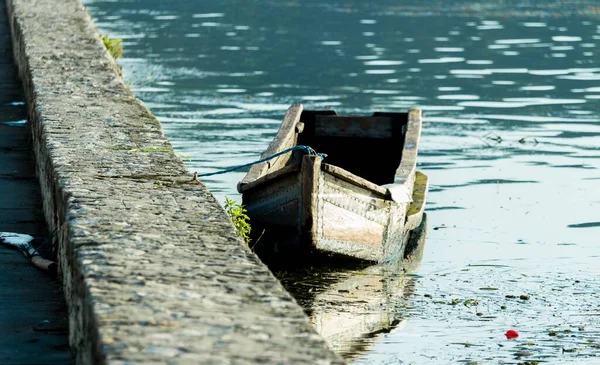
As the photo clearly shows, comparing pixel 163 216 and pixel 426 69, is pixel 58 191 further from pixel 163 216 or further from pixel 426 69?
pixel 426 69

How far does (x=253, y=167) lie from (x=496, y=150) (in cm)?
645

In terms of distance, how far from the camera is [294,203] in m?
8.79

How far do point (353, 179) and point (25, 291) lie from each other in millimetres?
4345

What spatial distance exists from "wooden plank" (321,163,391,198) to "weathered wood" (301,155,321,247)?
12cm

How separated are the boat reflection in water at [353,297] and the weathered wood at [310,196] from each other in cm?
36

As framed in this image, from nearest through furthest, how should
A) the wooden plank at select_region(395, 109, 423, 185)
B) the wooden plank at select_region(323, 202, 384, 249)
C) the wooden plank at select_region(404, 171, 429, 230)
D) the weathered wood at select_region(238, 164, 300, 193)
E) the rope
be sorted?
the rope
the weathered wood at select_region(238, 164, 300, 193)
the wooden plank at select_region(323, 202, 384, 249)
the wooden plank at select_region(395, 109, 423, 185)
the wooden plank at select_region(404, 171, 429, 230)

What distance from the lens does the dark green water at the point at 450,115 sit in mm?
8062

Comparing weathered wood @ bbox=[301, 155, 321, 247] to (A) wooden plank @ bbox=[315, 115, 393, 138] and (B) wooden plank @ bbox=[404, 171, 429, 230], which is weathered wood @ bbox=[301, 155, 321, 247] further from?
(A) wooden plank @ bbox=[315, 115, 393, 138]

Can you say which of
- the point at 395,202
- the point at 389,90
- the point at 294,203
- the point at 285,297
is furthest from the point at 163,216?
the point at 389,90

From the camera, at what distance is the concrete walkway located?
4.18 metres

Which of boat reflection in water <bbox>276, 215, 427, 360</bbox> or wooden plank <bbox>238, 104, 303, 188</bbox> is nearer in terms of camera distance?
boat reflection in water <bbox>276, 215, 427, 360</bbox>

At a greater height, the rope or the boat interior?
the rope

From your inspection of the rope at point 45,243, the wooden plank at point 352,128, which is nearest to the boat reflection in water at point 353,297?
the rope at point 45,243

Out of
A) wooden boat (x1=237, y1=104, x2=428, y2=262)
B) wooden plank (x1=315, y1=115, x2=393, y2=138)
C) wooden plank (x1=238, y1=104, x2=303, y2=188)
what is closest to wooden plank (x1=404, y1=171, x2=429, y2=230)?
wooden boat (x1=237, y1=104, x2=428, y2=262)
